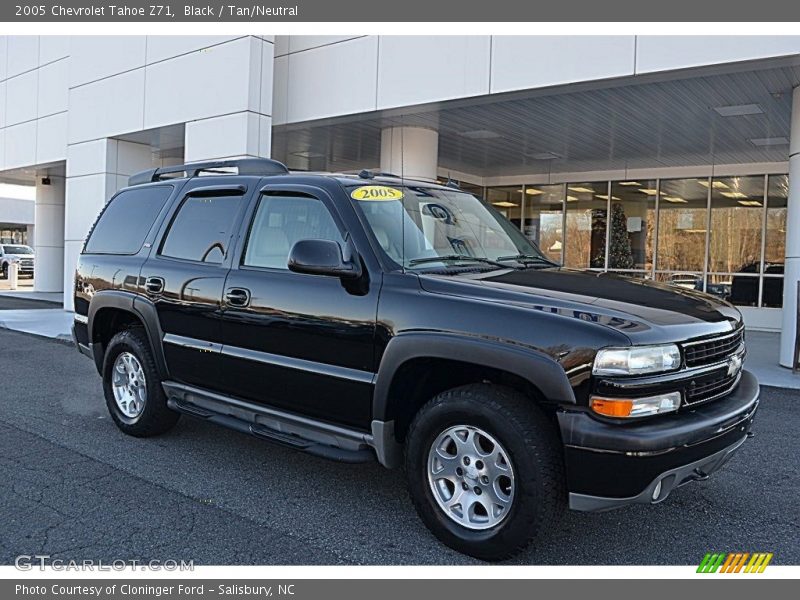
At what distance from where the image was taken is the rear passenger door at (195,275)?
4738 millimetres

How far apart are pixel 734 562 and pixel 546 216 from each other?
15.9 meters

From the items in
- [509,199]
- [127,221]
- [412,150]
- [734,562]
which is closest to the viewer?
[734,562]

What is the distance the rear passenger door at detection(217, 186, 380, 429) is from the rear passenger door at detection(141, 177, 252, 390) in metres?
0.15

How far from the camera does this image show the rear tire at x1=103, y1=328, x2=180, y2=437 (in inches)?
Result: 208

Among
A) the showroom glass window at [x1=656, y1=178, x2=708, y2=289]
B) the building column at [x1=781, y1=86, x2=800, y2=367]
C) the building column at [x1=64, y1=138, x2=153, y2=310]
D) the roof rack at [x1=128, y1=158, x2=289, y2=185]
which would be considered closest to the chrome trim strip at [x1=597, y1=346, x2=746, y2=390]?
the roof rack at [x1=128, y1=158, x2=289, y2=185]

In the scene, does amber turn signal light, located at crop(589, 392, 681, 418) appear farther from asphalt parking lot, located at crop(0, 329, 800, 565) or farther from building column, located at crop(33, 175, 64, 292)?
building column, located at crop(33, 175, 64, 292)

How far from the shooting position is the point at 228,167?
5301 mm

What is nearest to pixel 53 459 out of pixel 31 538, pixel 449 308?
pixel 31 538

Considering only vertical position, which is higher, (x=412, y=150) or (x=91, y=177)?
(x=412, y=150)

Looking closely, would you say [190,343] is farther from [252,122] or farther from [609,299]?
[252,122]

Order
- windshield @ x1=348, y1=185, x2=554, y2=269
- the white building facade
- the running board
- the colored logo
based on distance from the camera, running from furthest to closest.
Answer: the white building facade < windshield @ x1=348, y1=185, x2=554, y2=269 < the running board < the colored logo

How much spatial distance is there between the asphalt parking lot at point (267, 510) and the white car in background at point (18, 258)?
28.9 meters

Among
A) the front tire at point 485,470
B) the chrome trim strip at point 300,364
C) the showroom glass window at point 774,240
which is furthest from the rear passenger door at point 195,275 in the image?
the showroom glass window at point 774,240

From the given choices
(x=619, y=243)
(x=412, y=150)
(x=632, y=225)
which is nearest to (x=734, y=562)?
(x=412, y=150)
